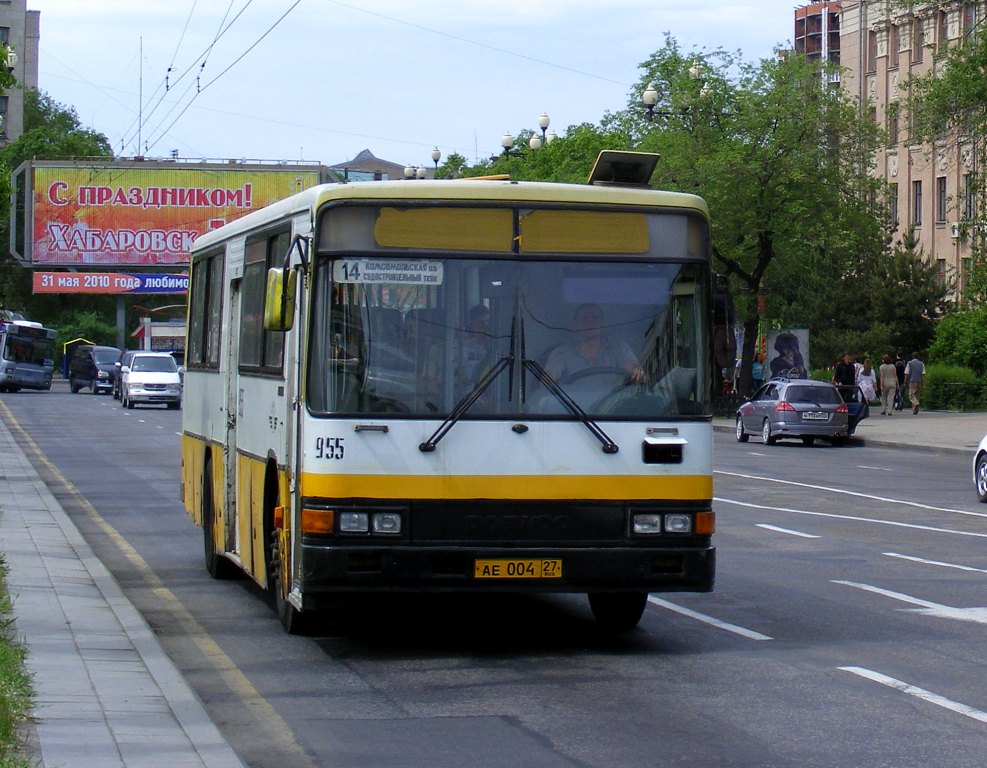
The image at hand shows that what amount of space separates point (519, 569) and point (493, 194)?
202 cm

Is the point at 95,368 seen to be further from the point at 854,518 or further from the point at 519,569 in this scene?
the point at 519,569

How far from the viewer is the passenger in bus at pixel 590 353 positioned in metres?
9.55

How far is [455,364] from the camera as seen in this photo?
9469 millimetres

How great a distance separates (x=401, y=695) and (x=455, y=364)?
6.07 feet

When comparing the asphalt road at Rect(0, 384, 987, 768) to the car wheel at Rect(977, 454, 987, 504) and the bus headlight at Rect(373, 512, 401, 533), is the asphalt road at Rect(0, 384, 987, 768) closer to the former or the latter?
the bus headlight at Rect(373, 512, 401, 533)

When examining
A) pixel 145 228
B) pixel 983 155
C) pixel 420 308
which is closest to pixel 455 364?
pixel 420 308

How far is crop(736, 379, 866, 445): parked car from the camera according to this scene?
37688 mm

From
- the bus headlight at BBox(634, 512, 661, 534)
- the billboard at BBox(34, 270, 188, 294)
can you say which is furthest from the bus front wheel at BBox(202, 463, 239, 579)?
→ the billboard at BBox(34, 270, 188, 294)

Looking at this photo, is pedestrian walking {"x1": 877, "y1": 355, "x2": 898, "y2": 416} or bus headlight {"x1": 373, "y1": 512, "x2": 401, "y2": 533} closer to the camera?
bus headlight {"x1": 373, "y1": 512, "x2": 401, "y2": 533}

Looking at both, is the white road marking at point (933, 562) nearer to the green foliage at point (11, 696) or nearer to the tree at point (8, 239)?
the green foliage at point (11, 696)

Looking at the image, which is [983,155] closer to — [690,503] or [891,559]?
[891,559]

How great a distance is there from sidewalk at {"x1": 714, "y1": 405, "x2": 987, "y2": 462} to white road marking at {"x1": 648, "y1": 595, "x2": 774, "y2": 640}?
2179 cm

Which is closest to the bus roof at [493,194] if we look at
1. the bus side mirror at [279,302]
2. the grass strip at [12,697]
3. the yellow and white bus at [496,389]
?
the yellow and white bus at [496,389]

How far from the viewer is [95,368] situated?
74438 mm
